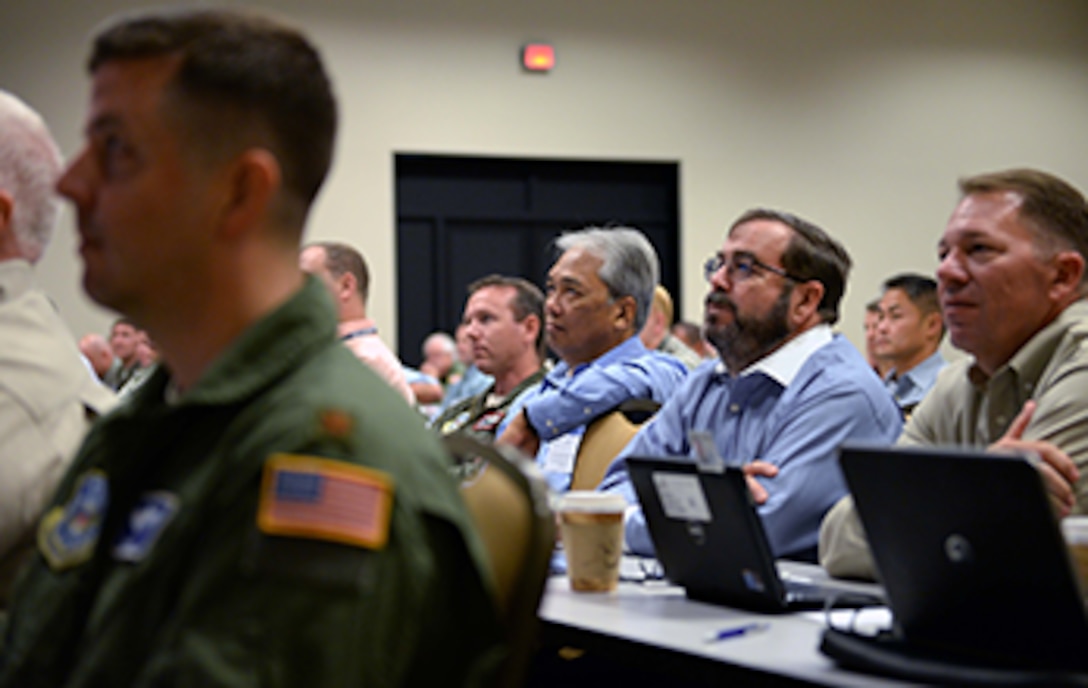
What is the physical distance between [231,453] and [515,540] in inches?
10.3

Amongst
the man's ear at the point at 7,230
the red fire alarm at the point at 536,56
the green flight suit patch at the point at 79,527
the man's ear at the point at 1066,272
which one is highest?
the red fire alarm at the point at 536,56

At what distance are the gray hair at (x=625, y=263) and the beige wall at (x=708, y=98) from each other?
471cm

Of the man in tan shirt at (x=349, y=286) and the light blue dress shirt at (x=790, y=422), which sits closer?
the light blue dress shirt at (x=790, y=422)

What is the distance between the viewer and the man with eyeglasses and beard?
2469mm

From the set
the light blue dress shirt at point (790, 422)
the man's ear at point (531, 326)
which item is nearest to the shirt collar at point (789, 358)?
the light blue dress shirt at point (790, 422)

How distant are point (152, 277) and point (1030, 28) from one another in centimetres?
990

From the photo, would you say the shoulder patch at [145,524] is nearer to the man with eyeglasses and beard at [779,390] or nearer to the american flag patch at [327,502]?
the american flag patch at [327,502]

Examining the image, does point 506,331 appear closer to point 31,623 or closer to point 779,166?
point 31,623

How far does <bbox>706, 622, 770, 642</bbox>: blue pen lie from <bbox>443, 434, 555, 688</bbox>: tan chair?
610 millimetres

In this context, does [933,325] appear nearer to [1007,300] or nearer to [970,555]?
[1007,300]

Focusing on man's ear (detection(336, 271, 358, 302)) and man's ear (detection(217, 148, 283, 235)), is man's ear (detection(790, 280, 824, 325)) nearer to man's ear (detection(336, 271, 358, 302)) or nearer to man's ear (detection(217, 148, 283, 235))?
man's ear (detection(336, 271, 358, 302))

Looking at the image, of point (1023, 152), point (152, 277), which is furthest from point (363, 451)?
point (1023, 152)

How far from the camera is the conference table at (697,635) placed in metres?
1.43

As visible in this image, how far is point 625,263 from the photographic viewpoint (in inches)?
149
